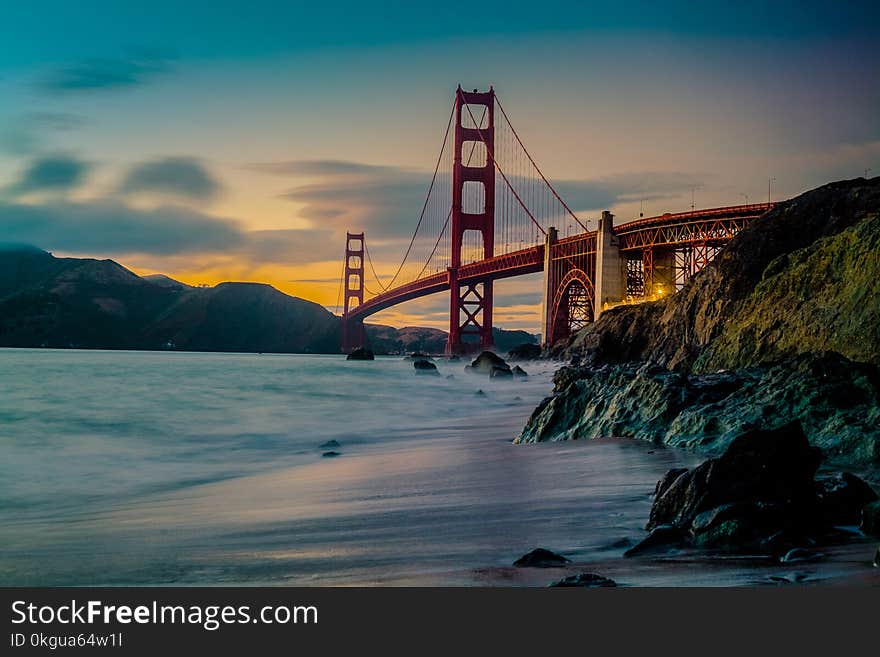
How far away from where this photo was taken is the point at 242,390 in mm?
21672

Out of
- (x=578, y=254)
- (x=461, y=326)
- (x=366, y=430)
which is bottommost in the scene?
(x=366, y=430)

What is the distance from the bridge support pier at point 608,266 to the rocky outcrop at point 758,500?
30665 mm

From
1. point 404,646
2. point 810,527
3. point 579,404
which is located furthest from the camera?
point 579,404

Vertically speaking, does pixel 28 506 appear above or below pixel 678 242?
below

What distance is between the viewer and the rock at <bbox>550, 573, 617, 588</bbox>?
287cm

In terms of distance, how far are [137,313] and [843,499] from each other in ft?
301

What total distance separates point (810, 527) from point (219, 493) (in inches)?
174

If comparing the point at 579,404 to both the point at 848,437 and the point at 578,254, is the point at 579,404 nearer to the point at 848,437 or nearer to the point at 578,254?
the point at 848,437

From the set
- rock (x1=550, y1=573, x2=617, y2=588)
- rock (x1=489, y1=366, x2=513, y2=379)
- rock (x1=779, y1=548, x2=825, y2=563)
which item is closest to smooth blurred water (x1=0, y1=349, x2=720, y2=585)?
rock (x1=550, y1=573, x2=617, y2=588)

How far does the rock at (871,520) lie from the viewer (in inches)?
139

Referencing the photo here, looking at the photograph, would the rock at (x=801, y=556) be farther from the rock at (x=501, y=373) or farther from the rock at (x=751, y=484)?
the rock at (x=501, y=373)

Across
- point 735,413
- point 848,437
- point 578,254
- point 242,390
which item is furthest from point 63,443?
point 578,254

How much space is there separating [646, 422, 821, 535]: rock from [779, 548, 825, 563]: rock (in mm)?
270

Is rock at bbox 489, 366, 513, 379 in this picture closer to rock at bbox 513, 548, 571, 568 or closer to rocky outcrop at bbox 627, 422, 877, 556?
rocky outcrop at bbox 627, 422, 877, 556
